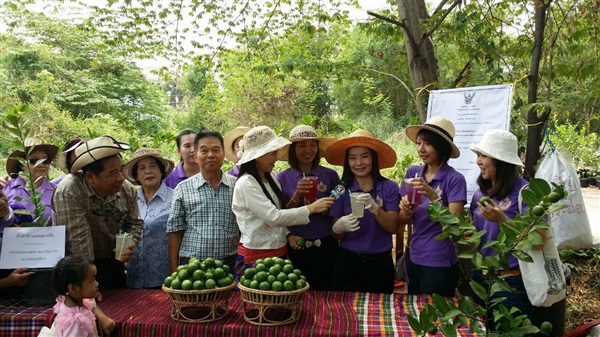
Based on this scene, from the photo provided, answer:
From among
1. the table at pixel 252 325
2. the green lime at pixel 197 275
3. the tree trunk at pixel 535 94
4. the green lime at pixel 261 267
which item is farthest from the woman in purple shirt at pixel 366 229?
the tree trunk at pixel 535 94

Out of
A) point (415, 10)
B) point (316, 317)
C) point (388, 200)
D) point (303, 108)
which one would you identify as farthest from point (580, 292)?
point (303, 108)

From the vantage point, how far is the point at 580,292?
461 cm

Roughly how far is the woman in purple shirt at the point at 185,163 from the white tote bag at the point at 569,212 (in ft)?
8.93

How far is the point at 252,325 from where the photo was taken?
214cm

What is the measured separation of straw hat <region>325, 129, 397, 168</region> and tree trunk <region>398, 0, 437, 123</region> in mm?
1237

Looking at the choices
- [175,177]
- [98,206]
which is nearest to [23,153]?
[175,177]

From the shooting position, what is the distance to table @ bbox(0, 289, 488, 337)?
2113 mm

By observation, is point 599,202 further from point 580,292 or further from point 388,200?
point 388,200

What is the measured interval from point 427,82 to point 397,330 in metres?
2.85

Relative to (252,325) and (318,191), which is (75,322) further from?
(318,191)

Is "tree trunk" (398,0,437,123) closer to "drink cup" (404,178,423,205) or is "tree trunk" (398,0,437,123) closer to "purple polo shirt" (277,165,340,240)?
"purple polo shirt" (277,165,340,240)

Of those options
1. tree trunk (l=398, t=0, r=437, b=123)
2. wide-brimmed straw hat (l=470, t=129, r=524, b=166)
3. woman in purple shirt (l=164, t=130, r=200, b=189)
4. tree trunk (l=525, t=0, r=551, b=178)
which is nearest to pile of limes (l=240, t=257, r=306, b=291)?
wide-brimmed straw hat (l=470, t=129, r=524, b=166)

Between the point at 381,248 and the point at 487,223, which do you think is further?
the point at 381,248

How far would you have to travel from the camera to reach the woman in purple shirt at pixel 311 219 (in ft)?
10.5
